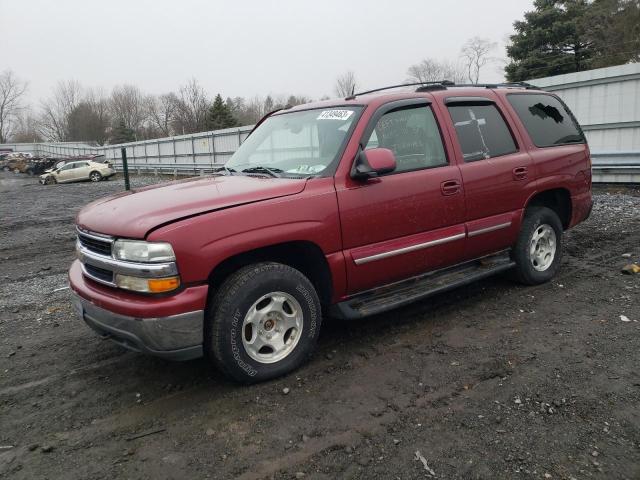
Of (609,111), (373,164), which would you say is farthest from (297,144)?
(609,111)

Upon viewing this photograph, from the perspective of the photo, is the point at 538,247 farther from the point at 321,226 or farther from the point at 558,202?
the point at 321,226

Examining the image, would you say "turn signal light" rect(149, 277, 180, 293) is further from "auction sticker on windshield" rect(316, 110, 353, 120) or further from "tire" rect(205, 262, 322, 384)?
"auction sticker on windshield" rect(316, 110, 353, 120)

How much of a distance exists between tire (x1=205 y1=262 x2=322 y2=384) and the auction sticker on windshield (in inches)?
54.3

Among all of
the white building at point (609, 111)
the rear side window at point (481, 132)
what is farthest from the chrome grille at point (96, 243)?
the white building at point (609, 111)

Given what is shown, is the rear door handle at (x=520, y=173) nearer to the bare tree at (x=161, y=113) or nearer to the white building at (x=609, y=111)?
the white building at (x=609, y=111)

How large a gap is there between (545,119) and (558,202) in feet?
2.97

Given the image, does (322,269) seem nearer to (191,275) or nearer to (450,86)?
(191,275)

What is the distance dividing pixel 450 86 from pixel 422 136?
3.10 feet

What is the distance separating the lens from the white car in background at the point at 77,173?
30.3m

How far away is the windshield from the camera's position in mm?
3871

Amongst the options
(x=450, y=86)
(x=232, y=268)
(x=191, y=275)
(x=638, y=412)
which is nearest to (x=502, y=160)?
(x=450, y=86)

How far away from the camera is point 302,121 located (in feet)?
14.4

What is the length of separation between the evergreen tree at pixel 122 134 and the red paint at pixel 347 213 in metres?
73.7

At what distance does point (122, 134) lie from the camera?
2842 inches
